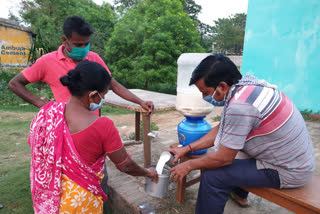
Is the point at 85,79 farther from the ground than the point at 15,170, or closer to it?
farther from the ground

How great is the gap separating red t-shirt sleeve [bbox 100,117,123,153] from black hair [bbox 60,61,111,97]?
214 millimetres

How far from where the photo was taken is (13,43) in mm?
12305

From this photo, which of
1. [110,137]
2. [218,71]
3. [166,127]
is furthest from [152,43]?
[110,137]

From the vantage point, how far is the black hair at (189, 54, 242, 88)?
5.58 feet

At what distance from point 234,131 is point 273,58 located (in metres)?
6.62

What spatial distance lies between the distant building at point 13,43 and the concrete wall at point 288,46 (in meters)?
11.2

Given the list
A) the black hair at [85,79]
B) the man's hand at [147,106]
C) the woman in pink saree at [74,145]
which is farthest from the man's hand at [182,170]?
the black hair at [85,79]

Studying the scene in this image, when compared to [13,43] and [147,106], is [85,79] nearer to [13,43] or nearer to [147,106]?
[147,106]

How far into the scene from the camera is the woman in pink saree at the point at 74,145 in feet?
4.67

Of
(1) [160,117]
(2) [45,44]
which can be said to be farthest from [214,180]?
(2) [45,44]

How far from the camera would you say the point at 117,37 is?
10.2 metres

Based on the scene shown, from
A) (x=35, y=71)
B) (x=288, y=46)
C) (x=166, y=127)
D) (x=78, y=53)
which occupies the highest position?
(x=288, y=46)

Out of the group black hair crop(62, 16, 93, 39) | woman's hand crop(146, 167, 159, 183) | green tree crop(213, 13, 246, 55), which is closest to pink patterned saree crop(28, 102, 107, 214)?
woman's hand crop(146, 167, 159, 183)

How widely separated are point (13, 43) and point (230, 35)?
92.3ft
